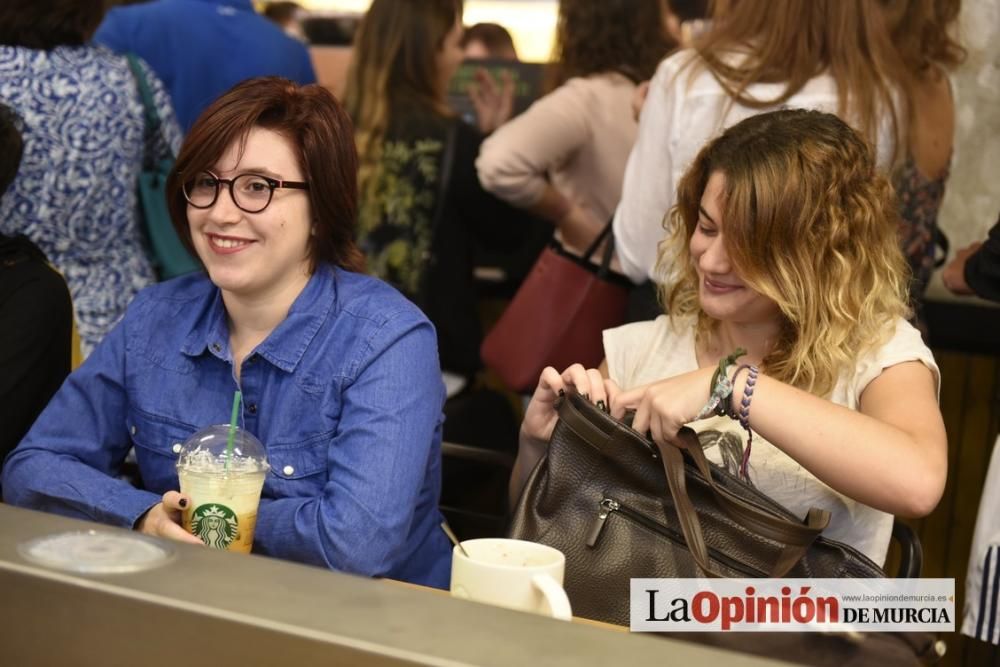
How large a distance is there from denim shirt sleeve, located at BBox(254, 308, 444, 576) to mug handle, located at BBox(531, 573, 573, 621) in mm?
572

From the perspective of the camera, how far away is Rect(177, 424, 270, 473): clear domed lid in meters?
1.56

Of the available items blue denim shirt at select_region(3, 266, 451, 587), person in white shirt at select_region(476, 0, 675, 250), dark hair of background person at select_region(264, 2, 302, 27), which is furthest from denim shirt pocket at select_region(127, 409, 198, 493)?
dark hair of background person at select_region(264, 2, 302, 27)

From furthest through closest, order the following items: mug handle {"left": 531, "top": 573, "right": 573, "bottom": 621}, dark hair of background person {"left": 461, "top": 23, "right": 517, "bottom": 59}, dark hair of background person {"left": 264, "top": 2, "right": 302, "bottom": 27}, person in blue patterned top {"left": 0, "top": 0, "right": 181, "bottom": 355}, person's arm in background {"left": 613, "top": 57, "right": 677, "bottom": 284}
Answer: dark hair of background person {"left": 264, "top": 2, "right": 302, "bottom": 27} → dark hair of background person {"left": 461, "top": 23, "right": 517, "bottom": 59} → person in blue patterned top {"left": 0, "top": 0, "right": 181, "bottom": 355} → person's arm in background {"left": 613, "top": 57, "right": 677, "bottom": 284} → mug handle {"left": 531, "top": 573, "right": 573, "bottom": 621}

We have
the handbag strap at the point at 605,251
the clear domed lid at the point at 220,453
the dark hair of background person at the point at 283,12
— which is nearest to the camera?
the clear domed lid at the point at 220,453

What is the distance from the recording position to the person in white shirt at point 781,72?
7.47 feet

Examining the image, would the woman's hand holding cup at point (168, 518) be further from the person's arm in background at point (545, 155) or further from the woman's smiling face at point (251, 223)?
the person's arm in background at point (545, 155)

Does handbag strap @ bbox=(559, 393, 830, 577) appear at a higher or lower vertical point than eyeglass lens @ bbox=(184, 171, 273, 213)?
lower

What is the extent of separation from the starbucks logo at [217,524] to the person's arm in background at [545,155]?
1.60 meters

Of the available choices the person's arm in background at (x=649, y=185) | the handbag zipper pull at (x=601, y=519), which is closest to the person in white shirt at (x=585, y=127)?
the person's arm in background at (x=649, y=185)

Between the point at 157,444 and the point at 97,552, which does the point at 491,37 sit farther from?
the point at 97,552

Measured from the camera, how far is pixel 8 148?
7.38 feet

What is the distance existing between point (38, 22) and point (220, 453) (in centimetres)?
163

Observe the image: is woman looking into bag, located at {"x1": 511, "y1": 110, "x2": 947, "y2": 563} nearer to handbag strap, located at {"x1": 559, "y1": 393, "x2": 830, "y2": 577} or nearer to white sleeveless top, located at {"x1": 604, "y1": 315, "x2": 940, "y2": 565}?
white sleeveless top, located at {"x1": 604, "y1": 315, "x2": 940, "y2": 565}

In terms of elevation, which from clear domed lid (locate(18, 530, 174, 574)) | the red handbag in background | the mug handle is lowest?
the red handbag in background
